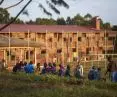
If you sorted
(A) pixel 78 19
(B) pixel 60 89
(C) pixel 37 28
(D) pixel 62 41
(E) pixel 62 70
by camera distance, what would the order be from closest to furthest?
(B) pixel 60 89 < (E) pixel 62 70 < (C) pixel 37 28 < (D) pixel 62 41 < (A) pixel 78 19

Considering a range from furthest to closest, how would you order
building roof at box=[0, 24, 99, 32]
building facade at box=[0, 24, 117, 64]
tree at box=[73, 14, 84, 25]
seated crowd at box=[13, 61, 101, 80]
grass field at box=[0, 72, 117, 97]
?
tree at box=[73, 14, 84, 25] < building roof at box=[0, 24, 99, 32] < building facade at box=[0, 24, 117, 64] < seated crowd at box=[13, 61, 101, 80] < grass field at box=[0, 72, 117, 97]

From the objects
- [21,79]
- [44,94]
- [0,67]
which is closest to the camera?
[44,94]

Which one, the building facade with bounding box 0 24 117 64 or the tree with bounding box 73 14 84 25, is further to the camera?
the tree with bounding box 73 14 84 25

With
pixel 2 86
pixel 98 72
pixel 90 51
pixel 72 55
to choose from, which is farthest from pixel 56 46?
pixel 2 86

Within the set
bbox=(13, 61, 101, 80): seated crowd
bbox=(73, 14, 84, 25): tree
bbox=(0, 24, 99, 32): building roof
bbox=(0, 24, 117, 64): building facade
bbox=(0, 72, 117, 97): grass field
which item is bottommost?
bbox=(0, 72, 117, 97): grass field

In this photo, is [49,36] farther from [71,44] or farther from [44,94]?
[44,94]

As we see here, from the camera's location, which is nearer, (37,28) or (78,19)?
(37,28)

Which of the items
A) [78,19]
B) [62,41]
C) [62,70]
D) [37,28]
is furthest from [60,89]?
[78,19]

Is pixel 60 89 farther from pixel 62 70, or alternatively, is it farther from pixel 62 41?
pixel 62 41

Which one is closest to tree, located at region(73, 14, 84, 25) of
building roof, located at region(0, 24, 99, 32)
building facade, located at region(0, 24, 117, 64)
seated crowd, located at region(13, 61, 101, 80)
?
building facade, located at region(0, 24, 117, 64)

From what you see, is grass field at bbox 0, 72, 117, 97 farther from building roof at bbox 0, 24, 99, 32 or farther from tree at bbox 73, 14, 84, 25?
tree at bbox 73, 14, 84, 25

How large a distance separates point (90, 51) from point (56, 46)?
6840mm

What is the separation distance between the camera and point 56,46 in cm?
5725

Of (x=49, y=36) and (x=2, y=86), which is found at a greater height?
(x=49, y=36)
